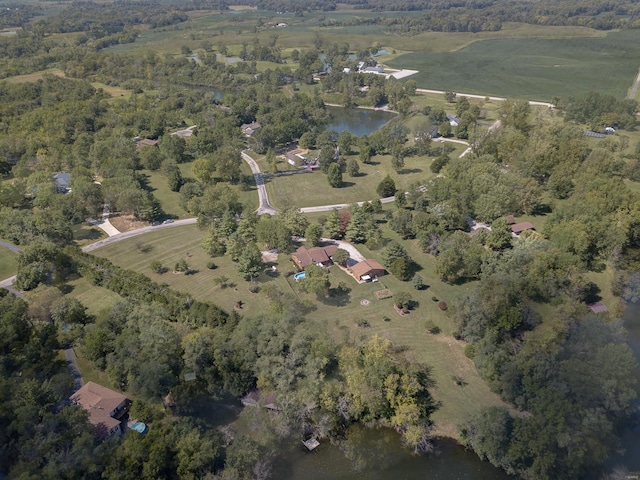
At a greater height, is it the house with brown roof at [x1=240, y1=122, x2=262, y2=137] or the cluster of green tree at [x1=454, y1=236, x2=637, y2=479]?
the cluster of green tree at [x1=454, y1=236, x2=637, y2=479]

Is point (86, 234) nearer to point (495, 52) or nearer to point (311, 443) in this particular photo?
point (311, 443)

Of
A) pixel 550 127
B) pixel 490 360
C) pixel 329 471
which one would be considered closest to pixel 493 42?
pixel 550 127

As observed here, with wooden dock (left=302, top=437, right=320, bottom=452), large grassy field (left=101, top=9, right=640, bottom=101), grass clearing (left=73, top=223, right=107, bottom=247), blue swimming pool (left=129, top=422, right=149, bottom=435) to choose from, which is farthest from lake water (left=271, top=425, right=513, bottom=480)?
large grassy field (left=101, top=9, right=640, bottom=101)

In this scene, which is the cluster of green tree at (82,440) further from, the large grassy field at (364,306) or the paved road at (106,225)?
the paved road at (106,225)

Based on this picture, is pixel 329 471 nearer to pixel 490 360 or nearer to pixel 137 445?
pixel 137 445

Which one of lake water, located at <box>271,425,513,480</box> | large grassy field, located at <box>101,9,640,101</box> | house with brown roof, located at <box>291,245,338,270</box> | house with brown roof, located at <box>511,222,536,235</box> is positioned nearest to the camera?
lake water, located at <box>271,425,513,480</box>

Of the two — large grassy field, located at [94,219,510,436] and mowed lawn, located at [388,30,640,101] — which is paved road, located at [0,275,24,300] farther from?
mowed lawn, located at [388,30,640,101]

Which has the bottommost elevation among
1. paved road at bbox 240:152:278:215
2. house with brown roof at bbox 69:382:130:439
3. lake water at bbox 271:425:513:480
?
paved road at bbox 240:152:278:215
